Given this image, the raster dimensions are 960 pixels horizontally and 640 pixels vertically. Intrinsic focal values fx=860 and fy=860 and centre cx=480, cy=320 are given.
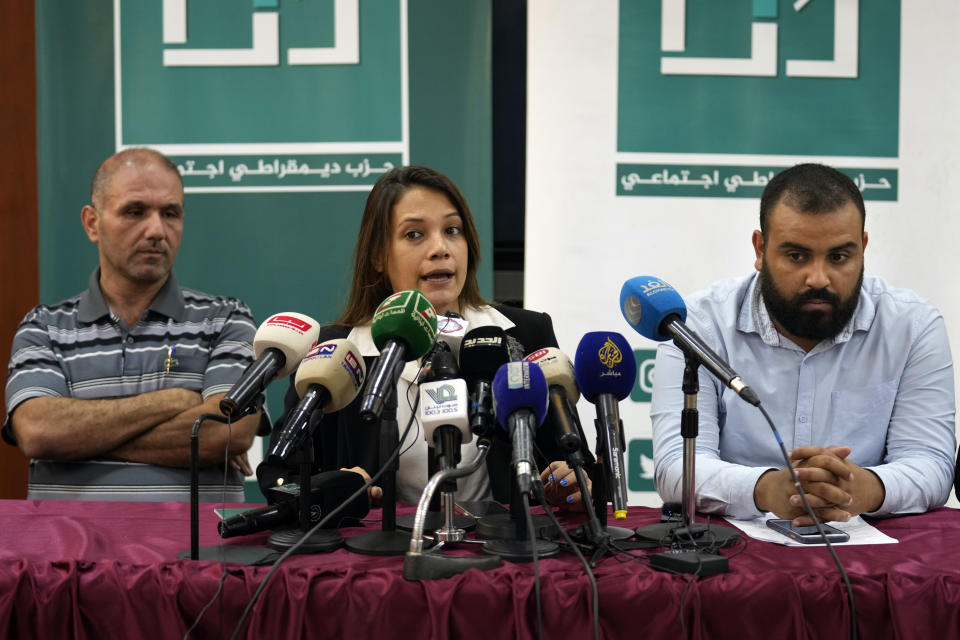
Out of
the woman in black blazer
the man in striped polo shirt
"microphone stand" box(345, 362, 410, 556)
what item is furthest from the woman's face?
"microphone stand" box(345, 362, 410, 556)

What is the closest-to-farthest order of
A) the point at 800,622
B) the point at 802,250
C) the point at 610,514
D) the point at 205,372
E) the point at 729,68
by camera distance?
the point at 800,622
the point at 610,514
the point at 802,250
the point at 205,372
the point at 729,68

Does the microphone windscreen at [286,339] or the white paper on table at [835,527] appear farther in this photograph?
the white paper on table at [835,527]

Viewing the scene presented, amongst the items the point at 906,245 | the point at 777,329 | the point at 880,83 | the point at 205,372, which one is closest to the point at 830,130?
the point at 880,83

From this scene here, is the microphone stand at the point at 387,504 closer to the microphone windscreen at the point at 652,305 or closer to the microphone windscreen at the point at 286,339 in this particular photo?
the microphone windscreen at the point at 286,339

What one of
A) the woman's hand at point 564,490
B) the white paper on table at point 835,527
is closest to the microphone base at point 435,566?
the woman's hand at point 564,490

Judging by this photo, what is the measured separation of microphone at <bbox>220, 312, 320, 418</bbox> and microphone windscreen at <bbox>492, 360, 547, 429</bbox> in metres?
0.41

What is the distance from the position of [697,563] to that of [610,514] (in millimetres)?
547

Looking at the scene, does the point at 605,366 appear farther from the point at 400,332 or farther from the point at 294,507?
the point at 294,507

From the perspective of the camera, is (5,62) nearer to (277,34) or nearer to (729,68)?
(277,34)

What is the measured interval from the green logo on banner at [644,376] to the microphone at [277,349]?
8.00 ft

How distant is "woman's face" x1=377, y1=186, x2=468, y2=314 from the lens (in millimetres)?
2502

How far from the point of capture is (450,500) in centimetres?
168

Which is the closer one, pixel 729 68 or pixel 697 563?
pixel 697 563

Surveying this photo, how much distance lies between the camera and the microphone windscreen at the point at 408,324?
4.84 feet
